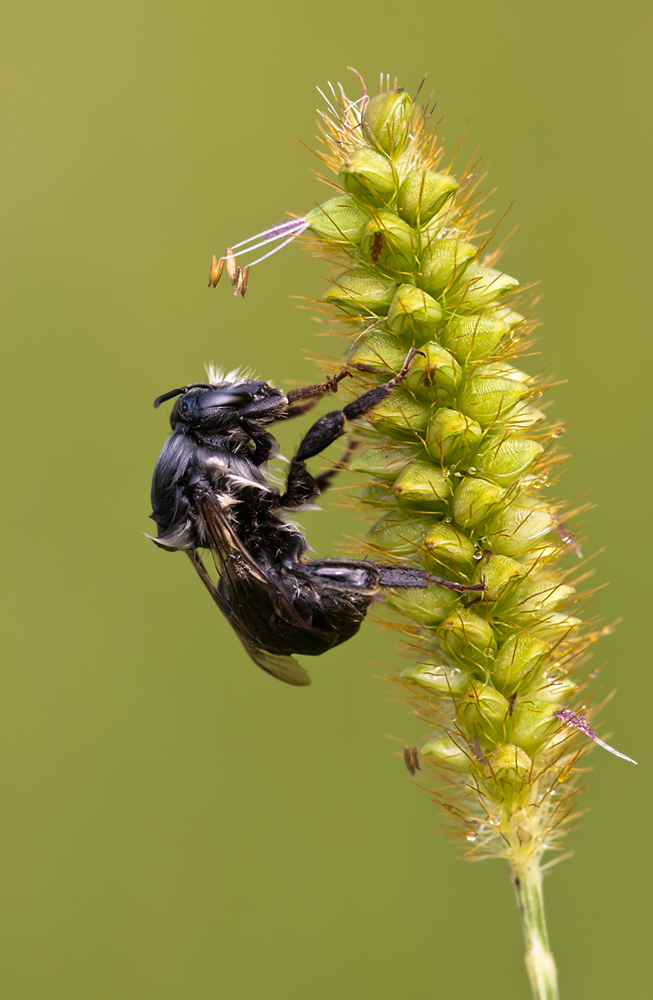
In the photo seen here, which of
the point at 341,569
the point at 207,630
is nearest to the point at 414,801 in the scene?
the point at 207,630

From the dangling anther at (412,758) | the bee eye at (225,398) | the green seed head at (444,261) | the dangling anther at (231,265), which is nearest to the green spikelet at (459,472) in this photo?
the green seed head at (444,261)

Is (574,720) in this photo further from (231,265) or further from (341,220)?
(231,265)

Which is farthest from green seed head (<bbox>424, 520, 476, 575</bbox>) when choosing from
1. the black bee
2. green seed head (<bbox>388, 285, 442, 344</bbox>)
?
green seed head (<bbox>388, 285, 442, 344</bbox>)

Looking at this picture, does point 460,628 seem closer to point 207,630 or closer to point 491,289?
point 491,289

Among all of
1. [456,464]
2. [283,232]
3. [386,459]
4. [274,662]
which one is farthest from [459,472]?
[274,662]

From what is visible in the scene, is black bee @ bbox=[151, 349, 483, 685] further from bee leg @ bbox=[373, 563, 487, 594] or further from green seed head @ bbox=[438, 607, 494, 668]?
green seed head @ bbox=[438, 607, 494, 668]

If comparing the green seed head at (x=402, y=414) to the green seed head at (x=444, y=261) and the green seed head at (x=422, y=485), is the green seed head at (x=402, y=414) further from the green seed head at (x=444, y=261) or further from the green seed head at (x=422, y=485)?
the green seed head at (x=444, y=261)

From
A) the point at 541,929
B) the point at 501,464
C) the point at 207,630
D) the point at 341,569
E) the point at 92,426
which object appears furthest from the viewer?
the point at 92,426
